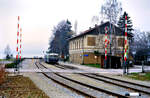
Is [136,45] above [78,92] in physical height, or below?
above

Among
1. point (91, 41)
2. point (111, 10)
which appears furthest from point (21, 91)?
point (91, 41)

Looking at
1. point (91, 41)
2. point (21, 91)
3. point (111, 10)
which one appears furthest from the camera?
point (91, 41)

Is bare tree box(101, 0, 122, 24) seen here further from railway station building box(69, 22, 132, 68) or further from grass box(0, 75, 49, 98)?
grass box(0, 75, 49, 98)

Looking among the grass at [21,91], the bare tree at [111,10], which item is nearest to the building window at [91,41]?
the bare tree at [111,10]

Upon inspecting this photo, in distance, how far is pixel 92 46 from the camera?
162 ft

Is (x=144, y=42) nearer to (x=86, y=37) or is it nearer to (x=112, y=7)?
(x=86, y=37)

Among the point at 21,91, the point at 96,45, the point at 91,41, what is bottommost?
the point at 21,91

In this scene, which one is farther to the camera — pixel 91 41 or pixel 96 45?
pixel 91 41

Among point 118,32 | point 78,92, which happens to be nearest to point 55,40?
point 118,32

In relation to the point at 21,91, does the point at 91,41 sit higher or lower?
higher

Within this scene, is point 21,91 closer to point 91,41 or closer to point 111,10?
point 111,10

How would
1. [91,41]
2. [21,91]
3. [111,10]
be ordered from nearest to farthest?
[21,91]
[111,10]
[91,41]

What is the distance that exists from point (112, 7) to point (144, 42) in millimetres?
43377

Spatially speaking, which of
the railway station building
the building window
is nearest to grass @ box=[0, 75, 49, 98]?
the railway station building
